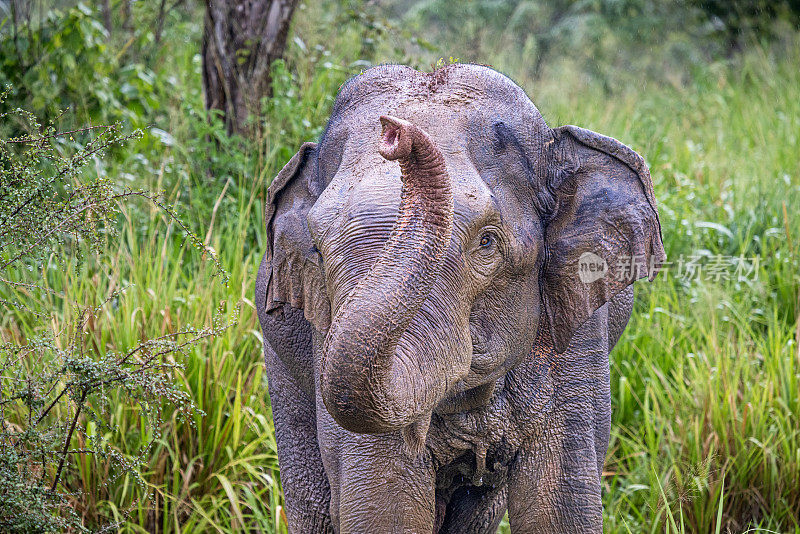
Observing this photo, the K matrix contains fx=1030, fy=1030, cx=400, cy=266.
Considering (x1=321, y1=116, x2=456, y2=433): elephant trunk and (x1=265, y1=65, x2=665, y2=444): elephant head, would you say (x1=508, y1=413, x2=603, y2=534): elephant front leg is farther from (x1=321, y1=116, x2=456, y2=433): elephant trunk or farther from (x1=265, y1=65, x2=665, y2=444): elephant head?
(x1=321, y1=116, x2=456, y2=433): elephant trunk

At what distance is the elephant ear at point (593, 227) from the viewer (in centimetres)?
244

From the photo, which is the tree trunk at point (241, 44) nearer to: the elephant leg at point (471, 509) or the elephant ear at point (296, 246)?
the elephant ear at point (296, 246)

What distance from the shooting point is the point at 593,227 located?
244 cm

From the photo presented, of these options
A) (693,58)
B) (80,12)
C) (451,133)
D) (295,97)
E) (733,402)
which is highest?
(693,58)

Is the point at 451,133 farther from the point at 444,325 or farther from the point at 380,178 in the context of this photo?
the point at 444,325

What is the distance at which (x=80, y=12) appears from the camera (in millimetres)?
5480

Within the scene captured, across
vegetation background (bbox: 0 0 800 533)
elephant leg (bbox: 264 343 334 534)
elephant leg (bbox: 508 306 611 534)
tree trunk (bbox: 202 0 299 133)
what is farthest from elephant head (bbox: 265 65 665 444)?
tree trunk (bbox: 202 0 299 133)

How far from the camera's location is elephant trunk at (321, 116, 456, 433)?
179cm

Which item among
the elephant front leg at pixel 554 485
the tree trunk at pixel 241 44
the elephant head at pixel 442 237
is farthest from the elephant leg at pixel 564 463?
the tree trunk at pixel 241 44

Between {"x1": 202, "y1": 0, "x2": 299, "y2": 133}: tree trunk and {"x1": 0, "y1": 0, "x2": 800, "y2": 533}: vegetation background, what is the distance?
0.18 m

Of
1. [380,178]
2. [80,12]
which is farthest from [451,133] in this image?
[80,12]

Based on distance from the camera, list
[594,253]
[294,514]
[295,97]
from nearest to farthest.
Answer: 1. [594,253]
2. [294,514]
3. [295,97]

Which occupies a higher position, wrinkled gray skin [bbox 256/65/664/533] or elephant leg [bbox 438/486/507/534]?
wrinkled gray skin [bbox 256/65/664/533]

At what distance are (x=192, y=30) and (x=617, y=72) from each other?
4.73m
